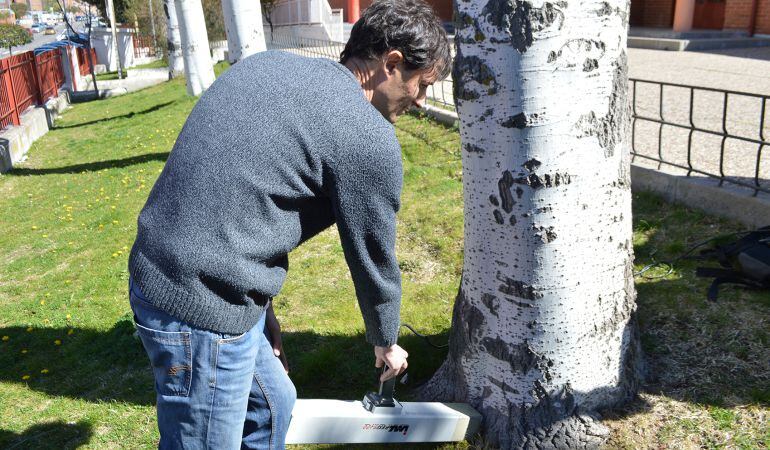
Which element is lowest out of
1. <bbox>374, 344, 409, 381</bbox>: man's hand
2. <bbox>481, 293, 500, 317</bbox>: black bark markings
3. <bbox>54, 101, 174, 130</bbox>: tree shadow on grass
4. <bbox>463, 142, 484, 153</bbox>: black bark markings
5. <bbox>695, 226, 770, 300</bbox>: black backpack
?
<bbox>54, 101, 174, 130</bbox>: tree shadow on grass

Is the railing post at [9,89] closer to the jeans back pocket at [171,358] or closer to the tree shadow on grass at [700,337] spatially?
the tree shadow on grass at [700,337]

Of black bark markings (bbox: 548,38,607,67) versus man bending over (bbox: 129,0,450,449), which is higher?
black bark markings (bbox: 548,38,607,67)

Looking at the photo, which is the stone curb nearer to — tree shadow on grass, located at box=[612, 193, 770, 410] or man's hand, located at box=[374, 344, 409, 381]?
tree shadow on grass, located at box=[612, 193, 770, 410]

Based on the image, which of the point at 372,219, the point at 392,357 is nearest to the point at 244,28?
the point at 392,357

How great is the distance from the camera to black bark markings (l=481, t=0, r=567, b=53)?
236 centimetres

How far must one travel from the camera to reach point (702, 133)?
22.9ft

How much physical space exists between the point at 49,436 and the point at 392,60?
262cm

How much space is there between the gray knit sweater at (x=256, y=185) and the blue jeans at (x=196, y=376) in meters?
0.06

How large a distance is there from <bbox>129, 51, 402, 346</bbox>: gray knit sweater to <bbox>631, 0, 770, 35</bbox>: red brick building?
2046 centimetres

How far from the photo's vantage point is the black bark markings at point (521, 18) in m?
2.36

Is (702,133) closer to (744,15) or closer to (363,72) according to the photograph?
(363,72)

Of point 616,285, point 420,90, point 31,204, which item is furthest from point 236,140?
point 31,204

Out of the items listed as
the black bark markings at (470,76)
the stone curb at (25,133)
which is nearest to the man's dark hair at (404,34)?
the black bark markings at (470,76)

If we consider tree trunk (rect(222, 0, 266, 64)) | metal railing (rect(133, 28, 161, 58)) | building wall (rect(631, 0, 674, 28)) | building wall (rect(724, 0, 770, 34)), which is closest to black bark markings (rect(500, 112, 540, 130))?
tree trunk (rect(222, 0, 266, 64))
